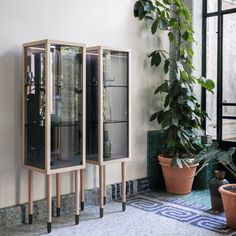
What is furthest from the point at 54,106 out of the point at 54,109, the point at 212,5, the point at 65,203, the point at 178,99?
the point at 212,5

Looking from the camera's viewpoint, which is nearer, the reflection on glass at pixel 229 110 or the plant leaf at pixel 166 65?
the plant leaf at pixel 166 65

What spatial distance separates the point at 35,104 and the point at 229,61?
2677 millimetres

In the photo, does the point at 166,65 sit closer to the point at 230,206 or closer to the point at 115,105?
the point at 115,105

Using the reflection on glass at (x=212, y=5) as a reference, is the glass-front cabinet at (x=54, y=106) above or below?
below

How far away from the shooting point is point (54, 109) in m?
3.36

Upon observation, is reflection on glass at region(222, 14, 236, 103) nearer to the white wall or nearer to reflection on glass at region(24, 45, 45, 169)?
the white wall

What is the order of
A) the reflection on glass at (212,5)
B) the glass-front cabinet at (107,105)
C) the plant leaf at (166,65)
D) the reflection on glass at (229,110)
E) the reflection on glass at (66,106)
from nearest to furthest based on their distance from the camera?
the reflection on glass at (66,106) → the glass-front cabinet at (107,105) → the plant leaf at (166,65) → the reflection on glass at (229,110) → the reflection on glass at (212,5)

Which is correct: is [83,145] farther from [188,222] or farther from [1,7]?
[1,7]

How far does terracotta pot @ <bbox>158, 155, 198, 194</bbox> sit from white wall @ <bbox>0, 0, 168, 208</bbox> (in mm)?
305

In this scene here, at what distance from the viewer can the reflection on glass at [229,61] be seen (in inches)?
188

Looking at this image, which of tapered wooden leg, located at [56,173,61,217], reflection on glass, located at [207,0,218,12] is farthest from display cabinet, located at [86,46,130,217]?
reflection on glass, located at [207,0,218,12]

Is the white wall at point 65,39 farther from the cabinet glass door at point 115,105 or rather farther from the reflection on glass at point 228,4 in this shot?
the reflection on glass at point 228,4

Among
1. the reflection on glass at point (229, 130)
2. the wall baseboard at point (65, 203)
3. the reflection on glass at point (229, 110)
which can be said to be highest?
the reflection on glass at point (229, 110)

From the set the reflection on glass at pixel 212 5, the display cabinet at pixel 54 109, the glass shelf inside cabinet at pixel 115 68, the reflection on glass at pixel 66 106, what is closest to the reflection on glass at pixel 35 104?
the display cabinet at pixel 54 109
